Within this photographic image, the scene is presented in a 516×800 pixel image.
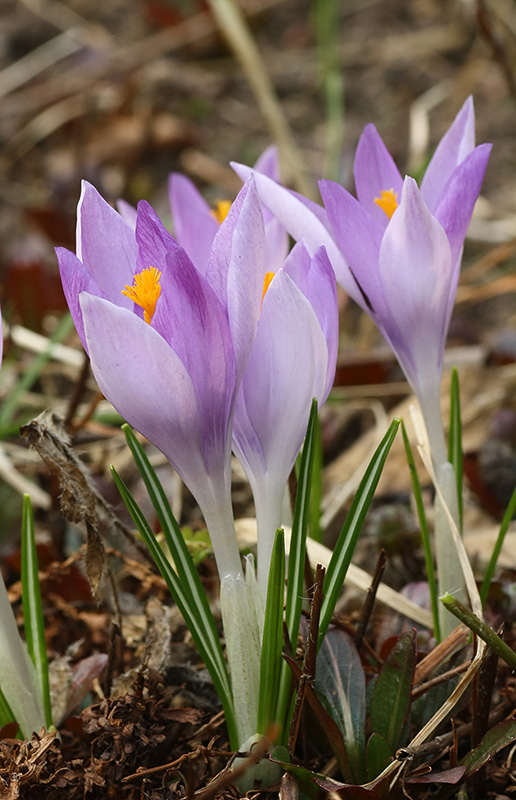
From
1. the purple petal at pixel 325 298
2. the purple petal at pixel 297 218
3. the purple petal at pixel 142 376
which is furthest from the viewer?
the purple petal at pixel 297 218

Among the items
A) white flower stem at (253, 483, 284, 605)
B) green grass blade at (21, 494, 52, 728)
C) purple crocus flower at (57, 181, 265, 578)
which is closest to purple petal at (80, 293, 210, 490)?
purple crocus flower at (57, 181, 265, 578)

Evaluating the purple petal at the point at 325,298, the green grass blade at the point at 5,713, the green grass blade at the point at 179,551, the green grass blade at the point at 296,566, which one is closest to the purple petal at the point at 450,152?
the purple petal at the point at 325,298

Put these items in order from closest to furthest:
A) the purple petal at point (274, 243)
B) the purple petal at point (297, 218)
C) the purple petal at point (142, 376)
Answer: the purple petal at point (142, 376) → the purple petal at point (297, 218) → the purple petal at point (274, 243)

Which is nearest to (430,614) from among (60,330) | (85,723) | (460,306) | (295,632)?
(295,632)

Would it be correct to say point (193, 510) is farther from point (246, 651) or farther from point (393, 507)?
point (246, 651)

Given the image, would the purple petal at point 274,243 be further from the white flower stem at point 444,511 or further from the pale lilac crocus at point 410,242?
the white flower stem at point 444,511

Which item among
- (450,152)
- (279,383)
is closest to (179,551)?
(279,383)
